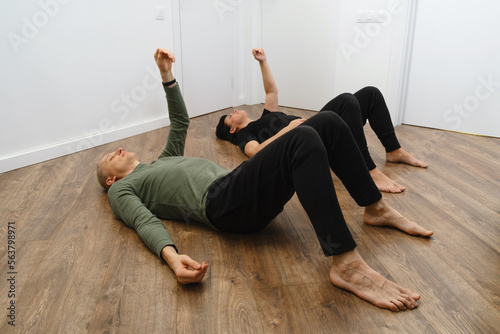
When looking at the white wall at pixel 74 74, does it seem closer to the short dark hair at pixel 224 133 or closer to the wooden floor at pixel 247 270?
the wooden floor at pixel 247 270

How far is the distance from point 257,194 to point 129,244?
1.87ft

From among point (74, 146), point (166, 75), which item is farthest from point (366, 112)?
point (74, 146)

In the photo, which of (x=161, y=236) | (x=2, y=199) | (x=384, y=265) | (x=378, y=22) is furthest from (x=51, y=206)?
(x=378, y=22)

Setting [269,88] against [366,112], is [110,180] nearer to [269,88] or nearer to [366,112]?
[269,88]

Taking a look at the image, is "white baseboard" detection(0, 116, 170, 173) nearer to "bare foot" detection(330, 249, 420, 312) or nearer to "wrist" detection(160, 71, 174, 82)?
"wrist" detection(160, 71, 174, 82)

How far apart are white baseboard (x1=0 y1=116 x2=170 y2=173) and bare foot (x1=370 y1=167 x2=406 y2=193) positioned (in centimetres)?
189

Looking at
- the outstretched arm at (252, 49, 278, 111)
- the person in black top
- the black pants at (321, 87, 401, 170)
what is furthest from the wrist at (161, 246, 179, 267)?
the outstretched arm at (252, 49, 278, 111)

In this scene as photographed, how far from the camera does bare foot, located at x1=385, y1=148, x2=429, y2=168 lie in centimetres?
247

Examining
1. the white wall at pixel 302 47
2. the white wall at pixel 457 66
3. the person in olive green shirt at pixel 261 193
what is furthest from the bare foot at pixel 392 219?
the white wall at pixel 302 47

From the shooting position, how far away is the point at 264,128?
8.13 feet

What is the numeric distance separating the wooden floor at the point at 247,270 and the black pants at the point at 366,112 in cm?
32

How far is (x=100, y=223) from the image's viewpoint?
1.81m

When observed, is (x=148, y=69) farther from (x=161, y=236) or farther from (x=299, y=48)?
(x=161, y=236)

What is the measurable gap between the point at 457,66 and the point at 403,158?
3.86ft
